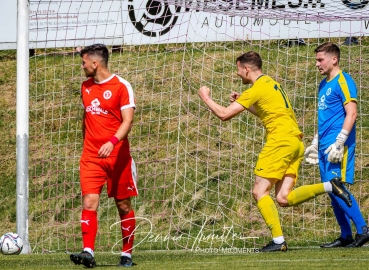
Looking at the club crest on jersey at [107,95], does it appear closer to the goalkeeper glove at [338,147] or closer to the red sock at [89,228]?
the red sock at [89,228]

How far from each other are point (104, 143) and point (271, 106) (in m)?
1.70

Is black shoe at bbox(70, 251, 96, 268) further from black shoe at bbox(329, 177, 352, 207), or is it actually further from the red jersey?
black shoe at bbox(329, 177, 352, 207)

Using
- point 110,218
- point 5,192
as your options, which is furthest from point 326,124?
point 5,192

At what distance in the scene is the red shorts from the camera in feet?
23.2

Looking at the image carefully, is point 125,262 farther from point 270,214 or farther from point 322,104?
point 322,104

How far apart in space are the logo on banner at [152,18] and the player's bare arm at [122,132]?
5253 mm

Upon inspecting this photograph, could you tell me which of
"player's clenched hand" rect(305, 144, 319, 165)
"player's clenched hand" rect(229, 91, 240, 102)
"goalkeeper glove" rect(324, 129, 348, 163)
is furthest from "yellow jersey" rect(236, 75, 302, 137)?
"player's clenched hand" rect(305, 144, 319, 165)

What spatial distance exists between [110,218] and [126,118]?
167 inches

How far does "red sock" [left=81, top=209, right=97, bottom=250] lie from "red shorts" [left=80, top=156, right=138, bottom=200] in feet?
0.62

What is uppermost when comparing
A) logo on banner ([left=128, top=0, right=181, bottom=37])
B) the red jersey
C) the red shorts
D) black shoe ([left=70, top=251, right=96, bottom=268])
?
logo on banner ([left=128, top=0, right=181, bottom=37])

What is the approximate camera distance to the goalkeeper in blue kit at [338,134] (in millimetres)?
7898

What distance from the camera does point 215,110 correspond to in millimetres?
7543

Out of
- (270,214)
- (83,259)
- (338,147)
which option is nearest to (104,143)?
(83,259)

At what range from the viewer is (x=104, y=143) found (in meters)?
7.12
